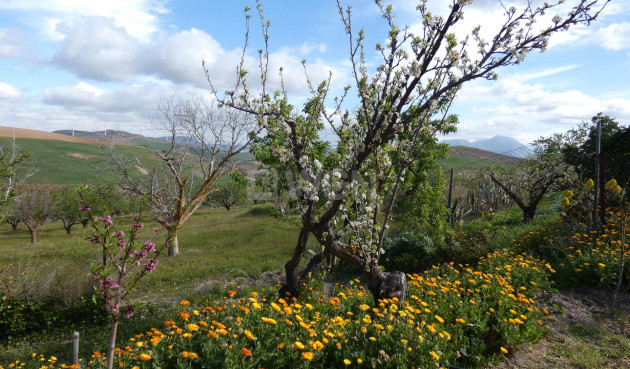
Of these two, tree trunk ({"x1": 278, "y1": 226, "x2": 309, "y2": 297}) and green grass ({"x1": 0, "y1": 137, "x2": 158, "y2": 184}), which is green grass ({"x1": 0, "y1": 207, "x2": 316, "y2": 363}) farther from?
green grass ({"x1": 0, "y1": 137, "x2": 158, "y2": 184})

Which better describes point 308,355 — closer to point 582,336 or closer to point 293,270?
point 293,270

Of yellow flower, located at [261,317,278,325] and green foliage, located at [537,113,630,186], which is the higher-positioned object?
green foliage, located at [537,113,630,186]

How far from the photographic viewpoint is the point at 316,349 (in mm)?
2889

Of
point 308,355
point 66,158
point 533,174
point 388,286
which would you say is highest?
point 533,174

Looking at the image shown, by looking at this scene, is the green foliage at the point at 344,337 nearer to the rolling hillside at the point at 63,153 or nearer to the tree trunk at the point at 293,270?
the tree trunk at the point at 293,270

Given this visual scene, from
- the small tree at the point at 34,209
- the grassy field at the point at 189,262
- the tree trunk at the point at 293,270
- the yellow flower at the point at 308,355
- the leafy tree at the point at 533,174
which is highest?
the leafy tree at the point at 533,174

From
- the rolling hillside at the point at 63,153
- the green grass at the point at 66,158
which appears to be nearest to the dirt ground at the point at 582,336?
the green grass at the point at 66,158

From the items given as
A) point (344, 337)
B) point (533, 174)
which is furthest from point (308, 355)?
point (533, 174)

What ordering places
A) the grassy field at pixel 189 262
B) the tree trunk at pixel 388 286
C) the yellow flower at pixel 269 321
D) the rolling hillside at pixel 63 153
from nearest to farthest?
the yellow flower at pixel 269 321
the tree trunk at pixel 388 286
the grassy field at pixel 189 262
the rolling hillside at pixel 63 153

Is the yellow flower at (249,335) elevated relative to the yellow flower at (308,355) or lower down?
elevated

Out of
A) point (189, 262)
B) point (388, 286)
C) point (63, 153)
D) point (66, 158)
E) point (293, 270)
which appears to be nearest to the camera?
point (388, 286)

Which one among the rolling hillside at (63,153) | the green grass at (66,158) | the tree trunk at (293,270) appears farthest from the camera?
the rolling hillside at (63,153)

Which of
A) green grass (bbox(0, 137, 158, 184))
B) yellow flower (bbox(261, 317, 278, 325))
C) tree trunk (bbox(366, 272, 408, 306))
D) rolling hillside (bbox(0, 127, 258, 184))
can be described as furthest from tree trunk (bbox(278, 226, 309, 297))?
rolling hillside (bbox(0, 127, 258, 184))

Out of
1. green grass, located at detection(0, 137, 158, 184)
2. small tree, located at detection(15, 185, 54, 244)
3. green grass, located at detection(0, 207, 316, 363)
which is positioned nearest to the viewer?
green grass, located at detection(0, 207, 316, 363)
